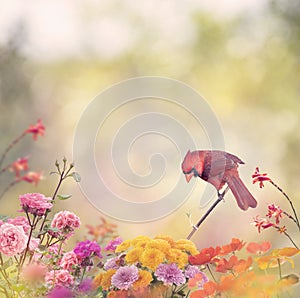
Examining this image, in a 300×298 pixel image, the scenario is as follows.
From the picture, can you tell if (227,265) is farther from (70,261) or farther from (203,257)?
(70,261)

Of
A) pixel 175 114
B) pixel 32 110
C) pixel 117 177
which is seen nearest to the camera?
pixel 117 177

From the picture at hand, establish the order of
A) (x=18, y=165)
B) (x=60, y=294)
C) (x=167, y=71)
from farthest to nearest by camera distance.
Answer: (x=167, y=71)
(x=18, y=165)
(x=60, y=294)

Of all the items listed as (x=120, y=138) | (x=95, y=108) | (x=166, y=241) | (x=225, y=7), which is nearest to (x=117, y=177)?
(x=120, y=138)

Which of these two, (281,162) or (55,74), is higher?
(55,74)

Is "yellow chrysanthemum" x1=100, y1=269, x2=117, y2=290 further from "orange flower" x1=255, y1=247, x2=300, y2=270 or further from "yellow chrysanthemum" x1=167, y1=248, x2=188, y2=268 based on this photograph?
"orange flower" x1=255, y1=247, x2=300, y2=270

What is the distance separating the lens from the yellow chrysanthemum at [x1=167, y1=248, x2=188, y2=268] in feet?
4.95

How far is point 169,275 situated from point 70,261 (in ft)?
1.00

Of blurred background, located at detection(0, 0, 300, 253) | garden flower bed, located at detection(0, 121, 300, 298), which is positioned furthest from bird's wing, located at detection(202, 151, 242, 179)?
blurred background, located at detection(0, 0, 300, 253)

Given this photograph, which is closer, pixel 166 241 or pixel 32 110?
pixel 166 241

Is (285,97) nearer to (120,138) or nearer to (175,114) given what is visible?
(175,114)

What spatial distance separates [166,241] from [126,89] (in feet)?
15.4

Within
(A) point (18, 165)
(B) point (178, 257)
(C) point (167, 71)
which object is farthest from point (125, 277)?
(C) point (167, 71)

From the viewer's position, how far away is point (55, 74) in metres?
6.47

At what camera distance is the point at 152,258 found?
1491 mm
